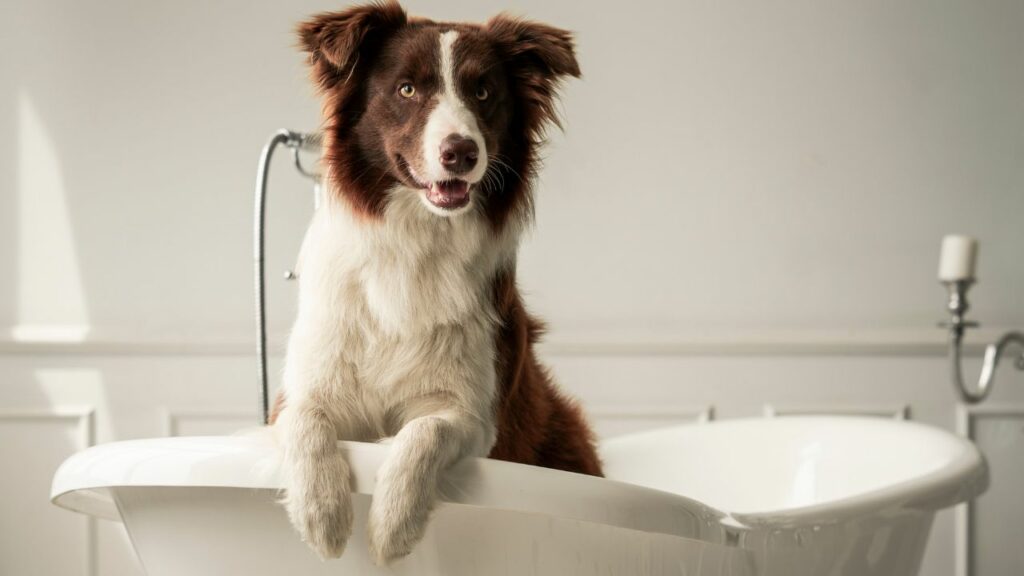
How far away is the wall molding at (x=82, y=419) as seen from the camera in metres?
3.05

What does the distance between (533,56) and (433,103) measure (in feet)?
0.81

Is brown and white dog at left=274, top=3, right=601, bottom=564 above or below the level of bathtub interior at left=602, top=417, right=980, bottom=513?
above

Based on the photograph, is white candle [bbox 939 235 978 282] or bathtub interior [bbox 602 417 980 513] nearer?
bathtub interior [bbox 602 417 980 513]

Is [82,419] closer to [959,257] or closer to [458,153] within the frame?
[458,153]

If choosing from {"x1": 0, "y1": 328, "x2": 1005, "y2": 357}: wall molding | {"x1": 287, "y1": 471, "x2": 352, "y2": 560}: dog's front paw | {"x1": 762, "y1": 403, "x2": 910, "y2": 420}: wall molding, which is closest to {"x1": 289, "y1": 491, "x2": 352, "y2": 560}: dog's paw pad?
{"x1": 287, "y1": 471, "x2": 352, "y2": 560}: dog's front paw

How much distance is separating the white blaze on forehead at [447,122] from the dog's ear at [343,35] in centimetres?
11

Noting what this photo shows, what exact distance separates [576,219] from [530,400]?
4.88ft

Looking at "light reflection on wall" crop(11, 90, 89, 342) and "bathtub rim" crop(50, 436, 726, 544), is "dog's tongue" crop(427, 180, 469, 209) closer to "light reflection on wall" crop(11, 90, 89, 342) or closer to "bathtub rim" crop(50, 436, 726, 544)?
"bathtub rim" crop(50, 436, 726, 544)

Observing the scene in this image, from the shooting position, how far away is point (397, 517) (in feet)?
3.90

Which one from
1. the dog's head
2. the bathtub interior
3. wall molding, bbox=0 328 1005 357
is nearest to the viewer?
the dog's head

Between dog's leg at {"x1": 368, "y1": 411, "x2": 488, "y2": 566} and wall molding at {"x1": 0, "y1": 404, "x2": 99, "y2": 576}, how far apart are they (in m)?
2.20

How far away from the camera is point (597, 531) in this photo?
4.28 feet

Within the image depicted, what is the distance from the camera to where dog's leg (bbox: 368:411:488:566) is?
1188 millimetres

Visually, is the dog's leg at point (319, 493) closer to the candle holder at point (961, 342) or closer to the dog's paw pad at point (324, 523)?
the dog's paw pad at point (324, 523)
